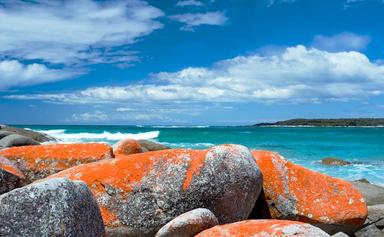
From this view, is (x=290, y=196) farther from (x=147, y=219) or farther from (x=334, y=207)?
(x=147, y=219)

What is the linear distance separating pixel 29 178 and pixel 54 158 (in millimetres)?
514

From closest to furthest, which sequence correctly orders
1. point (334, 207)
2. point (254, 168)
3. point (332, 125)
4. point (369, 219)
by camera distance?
point (254, 168)
point (334, 207)
point (369, 219)
point (332, 125)

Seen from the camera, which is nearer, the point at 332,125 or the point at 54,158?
the point at 54,158

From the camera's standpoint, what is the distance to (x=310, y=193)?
23.7ft

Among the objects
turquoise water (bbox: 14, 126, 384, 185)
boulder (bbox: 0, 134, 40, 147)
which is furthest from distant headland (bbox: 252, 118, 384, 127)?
boulder (bbox: 0, 134, 40, 147)

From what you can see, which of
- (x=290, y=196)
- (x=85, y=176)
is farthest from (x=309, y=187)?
(x=85, y=176)

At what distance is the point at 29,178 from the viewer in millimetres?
7676

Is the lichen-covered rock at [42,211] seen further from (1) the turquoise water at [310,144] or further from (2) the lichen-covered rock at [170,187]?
(1) the turquoise water at [310,144]

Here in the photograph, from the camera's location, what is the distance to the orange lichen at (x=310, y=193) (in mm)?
7037

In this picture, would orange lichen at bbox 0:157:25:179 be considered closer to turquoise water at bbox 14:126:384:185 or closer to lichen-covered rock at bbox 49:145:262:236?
lichen-covered rock at bbox 49:145:262:236

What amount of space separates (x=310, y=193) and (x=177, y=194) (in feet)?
7.31

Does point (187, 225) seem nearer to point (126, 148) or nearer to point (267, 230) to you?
point (267, 230)

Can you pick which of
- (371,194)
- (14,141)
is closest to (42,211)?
(371,194)

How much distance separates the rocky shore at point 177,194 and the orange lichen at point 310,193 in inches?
0.6
